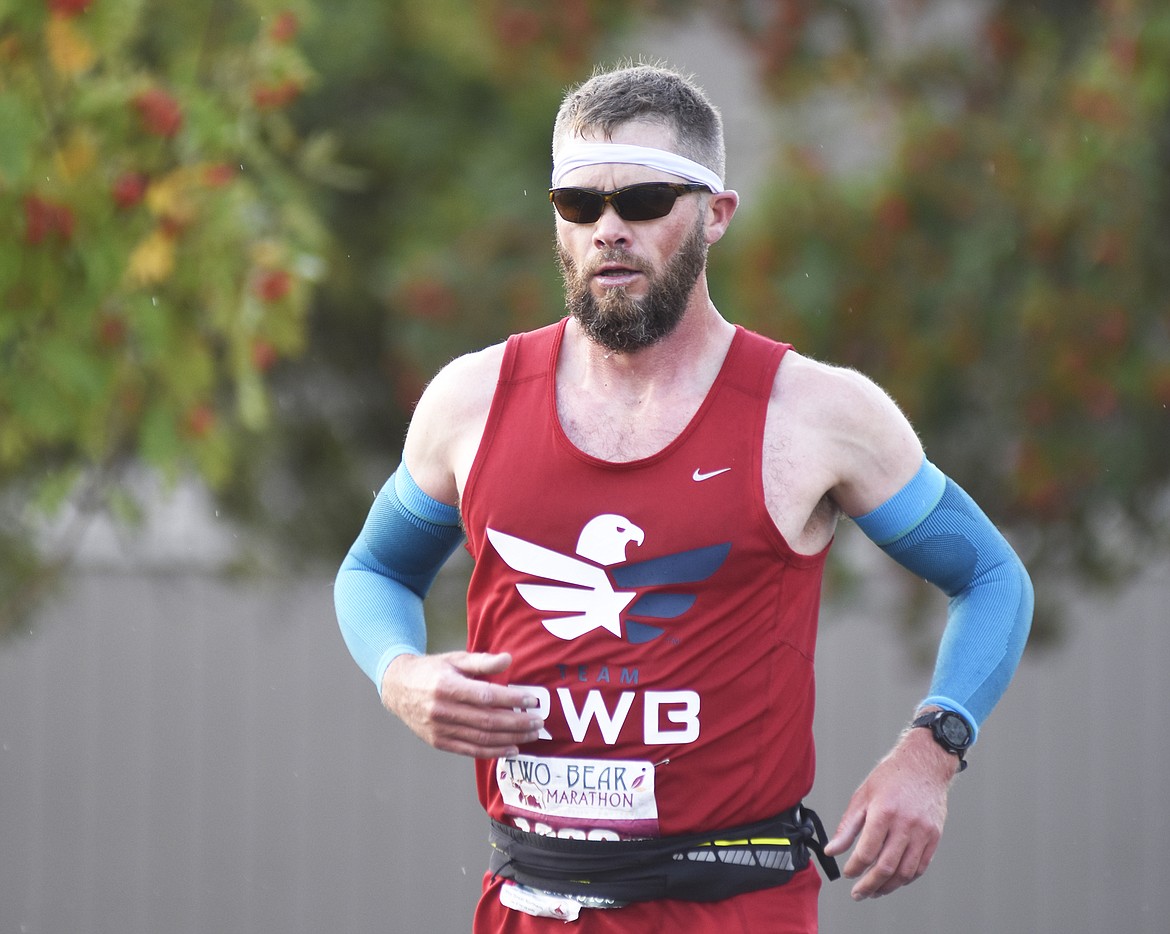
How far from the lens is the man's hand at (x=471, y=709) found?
261 cm

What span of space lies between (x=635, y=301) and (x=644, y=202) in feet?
0.60

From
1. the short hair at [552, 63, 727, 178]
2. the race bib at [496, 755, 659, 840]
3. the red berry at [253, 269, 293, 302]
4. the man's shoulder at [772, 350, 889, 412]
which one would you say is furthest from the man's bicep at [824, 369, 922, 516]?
the red berry at [253, 269, 293, 302]

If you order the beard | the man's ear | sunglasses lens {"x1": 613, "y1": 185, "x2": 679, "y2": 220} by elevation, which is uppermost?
the man's ear

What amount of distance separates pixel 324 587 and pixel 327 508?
754mm

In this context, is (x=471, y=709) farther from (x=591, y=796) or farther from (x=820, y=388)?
(x=820, y=388)

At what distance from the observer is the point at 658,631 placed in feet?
9.09

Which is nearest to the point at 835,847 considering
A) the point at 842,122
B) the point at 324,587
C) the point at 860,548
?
the point at 842,122

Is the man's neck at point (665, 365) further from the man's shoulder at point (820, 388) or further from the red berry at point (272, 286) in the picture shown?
the red berry at point (272, 286)

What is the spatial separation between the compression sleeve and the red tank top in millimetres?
186

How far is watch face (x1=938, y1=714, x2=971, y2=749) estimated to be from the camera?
277 cm

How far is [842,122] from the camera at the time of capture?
671 centimetres

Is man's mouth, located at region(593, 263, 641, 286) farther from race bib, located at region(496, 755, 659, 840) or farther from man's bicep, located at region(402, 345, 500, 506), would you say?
race bib, located at region(496, 755, 659, 840)

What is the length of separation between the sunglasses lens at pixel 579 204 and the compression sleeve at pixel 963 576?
2.48 feet

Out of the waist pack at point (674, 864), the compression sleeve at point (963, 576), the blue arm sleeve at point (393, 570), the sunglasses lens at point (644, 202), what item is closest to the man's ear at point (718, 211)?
the sunglasses lens at point (644, 202)
